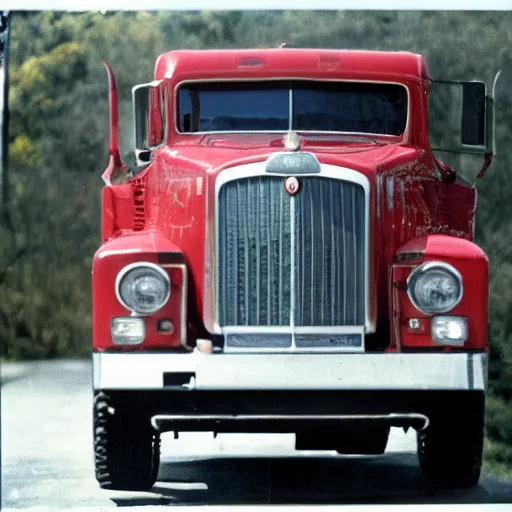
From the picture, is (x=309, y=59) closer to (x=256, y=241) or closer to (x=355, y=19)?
(x=355, y=19)

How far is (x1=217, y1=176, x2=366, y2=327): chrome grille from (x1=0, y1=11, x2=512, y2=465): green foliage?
174cm

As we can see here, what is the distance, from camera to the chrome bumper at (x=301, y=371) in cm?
667

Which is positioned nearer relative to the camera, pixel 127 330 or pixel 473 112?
pixel 127 330

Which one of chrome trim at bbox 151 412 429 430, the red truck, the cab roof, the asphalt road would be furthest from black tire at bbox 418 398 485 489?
the cab roof

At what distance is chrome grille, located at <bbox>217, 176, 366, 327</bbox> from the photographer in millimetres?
6969

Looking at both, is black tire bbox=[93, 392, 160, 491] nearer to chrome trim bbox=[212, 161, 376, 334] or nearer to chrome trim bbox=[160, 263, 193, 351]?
chrome trim bbox=[160, 263, 193, 351]

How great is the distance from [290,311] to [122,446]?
3.97 feet

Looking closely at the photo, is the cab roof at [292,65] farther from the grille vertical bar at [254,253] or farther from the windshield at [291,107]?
the grille vertical bar at [254,253]

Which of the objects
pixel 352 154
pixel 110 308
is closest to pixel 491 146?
pixel 352 154

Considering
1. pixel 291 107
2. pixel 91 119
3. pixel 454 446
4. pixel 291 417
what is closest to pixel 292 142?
pixel 291 107

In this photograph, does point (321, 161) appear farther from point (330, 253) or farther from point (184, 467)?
point (184, 467)

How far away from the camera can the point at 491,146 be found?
7.93 meters

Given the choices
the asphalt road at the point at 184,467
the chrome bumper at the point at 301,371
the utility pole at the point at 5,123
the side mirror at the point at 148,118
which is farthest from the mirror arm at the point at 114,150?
the chrome bumper at the point at 301,371

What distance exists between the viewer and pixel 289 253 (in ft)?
22.9
